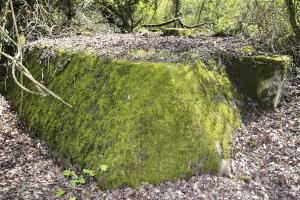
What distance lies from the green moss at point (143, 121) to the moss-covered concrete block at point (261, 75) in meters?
0.53

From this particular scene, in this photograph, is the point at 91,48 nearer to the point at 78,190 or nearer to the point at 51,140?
the point at 51,140

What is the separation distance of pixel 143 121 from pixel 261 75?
11.3ft

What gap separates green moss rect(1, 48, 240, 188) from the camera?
5.62 m

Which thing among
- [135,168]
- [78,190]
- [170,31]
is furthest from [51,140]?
[170,31]

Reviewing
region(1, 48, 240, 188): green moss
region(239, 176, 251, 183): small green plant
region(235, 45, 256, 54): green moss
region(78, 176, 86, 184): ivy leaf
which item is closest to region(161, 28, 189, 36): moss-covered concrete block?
region(235, 45, 256, 54): green moss

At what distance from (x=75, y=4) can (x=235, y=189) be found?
10.6m

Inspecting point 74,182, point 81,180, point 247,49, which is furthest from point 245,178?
point 247,49

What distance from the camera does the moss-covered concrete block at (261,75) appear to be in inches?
302

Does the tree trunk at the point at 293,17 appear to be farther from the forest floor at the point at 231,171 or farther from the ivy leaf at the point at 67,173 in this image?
the ivy leaf at the point at 67,173

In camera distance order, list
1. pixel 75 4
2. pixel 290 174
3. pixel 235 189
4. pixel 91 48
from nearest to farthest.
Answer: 1. pixel 235 189
2. pixel 290 174
3. pixel 91 48
4. pixel 75 4

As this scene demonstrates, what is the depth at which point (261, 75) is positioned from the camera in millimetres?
7754

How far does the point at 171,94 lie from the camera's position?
6.08 meters

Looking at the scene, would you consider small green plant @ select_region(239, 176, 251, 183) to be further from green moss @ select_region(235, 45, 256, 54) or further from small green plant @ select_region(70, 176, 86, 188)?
green moss @ select_region(235, 45, 256, 54)

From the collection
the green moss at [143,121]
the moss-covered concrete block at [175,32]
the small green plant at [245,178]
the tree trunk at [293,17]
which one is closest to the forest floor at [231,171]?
the small green plant at [245,178]
